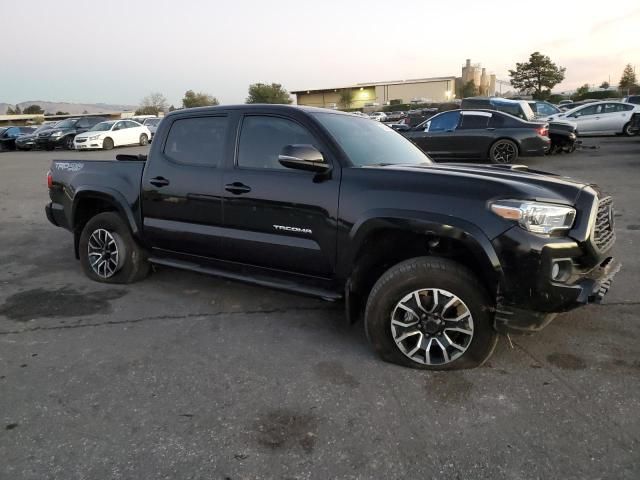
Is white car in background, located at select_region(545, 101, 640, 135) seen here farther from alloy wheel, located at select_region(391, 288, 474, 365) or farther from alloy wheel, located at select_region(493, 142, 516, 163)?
alloy wheel, located at select_region(391, 288, 474, 365)

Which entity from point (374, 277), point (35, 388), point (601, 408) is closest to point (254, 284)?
point (374, 277)

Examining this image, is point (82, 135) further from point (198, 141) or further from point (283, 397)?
point (283, 397)

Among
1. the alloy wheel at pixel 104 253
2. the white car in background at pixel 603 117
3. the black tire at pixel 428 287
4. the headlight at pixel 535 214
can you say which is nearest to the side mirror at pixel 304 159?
the black tire at pixel 428 287

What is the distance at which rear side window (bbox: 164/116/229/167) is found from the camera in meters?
4.25

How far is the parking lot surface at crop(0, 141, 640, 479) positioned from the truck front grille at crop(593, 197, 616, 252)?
0.75 meters

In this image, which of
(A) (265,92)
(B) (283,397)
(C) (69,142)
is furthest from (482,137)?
(A) (265,92)

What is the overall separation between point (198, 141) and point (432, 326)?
8.36 ft

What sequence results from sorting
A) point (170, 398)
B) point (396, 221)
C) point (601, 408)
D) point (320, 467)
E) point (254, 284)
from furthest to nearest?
point (254, 284)
point (396, 221)
point (170, 398)
point (601, 408)
point (320, 467)

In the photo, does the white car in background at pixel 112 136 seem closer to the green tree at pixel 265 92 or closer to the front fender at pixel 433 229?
the front fender at pixel 433 229

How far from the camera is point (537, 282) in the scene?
2951 mm

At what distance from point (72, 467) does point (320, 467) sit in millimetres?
1183

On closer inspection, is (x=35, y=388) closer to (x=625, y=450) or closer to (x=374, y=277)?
(x=374, y=277)

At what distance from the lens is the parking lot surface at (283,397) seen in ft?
8.04

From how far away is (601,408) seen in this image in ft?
9.29
